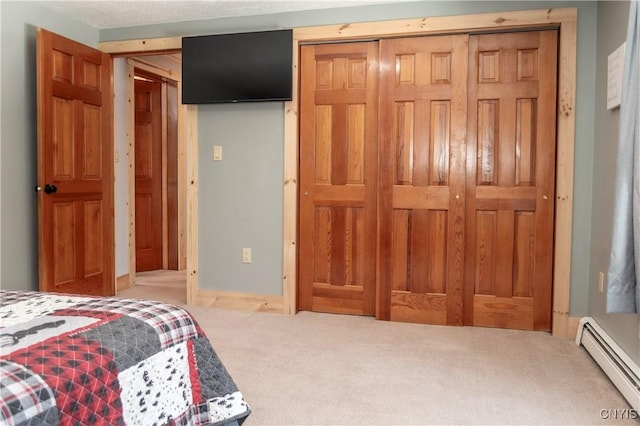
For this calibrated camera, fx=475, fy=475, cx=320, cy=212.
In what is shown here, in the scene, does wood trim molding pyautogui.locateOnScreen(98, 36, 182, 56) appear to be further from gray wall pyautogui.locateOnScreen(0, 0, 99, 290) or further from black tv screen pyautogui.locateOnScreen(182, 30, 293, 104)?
gray wall pyautogui.locateOnScreen(0, 0, 99, 290)

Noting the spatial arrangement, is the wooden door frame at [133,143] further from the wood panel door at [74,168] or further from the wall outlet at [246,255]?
the wall outlet at [246,255]

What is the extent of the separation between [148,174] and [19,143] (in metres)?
2.06

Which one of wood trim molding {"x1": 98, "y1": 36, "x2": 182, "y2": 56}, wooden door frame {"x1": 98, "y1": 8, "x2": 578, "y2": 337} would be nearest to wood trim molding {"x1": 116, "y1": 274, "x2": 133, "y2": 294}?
wooden door frame {"x1": 98, "y1": 8, "x2": 578, "y2": 337}

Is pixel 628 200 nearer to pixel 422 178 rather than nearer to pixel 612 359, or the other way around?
pixel 612 359

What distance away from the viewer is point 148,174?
5293 mm

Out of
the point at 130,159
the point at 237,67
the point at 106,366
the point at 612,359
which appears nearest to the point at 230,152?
the point at 237,67

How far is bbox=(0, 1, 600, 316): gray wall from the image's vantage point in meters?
2.99

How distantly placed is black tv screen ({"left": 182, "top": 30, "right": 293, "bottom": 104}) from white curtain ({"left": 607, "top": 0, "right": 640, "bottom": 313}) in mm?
2054

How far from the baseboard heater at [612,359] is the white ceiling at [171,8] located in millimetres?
2415

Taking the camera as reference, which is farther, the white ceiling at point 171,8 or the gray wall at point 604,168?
the white ceiling at point 171,8

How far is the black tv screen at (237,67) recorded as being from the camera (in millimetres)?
3375

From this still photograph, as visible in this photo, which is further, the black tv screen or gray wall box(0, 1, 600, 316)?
the black tv screen

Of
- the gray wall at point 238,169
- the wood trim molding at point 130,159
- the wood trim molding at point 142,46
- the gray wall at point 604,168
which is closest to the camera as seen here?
the gray wall at point 604,168

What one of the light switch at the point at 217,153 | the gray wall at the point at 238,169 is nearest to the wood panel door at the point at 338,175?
the gray wall at the point at 238,169
